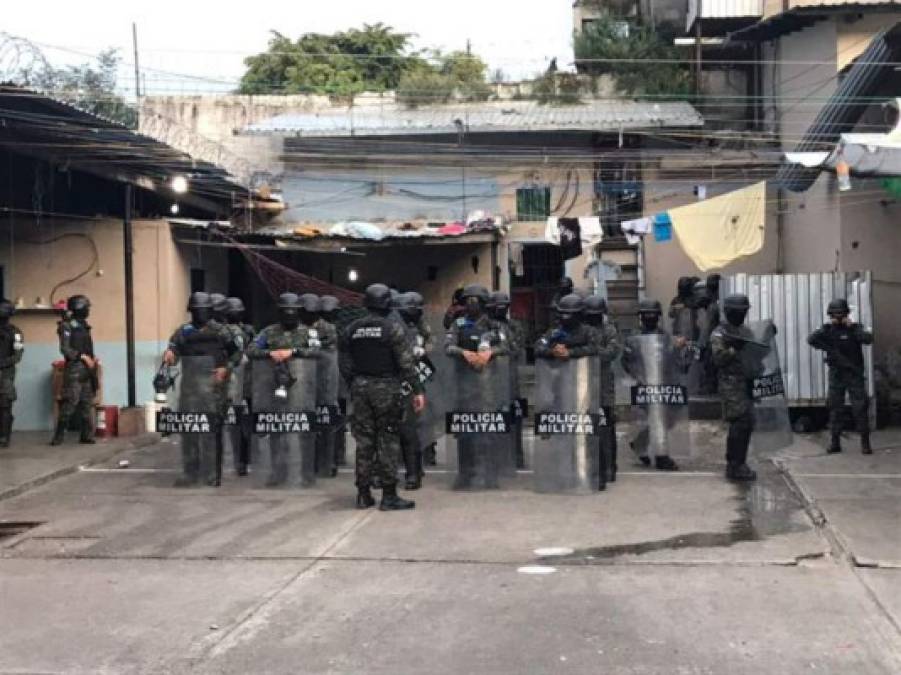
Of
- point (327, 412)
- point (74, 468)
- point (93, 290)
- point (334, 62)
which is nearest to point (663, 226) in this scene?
point (327, 412)

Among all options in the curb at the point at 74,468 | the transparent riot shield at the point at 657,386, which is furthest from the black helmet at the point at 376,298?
the curb at the point at 74,468

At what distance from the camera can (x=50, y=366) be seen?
14352 mm

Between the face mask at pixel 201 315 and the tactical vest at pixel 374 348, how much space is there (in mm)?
2143

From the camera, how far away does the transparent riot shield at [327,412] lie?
32.9 feet

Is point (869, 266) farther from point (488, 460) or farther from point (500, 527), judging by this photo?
point (500, 527)

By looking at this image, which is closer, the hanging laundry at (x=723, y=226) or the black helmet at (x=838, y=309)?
the black helmet at (x=838, y=309)

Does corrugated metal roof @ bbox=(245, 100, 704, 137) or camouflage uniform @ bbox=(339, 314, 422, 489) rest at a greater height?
corrugated metal roof @ bbox=(245, 100, 704, 137)

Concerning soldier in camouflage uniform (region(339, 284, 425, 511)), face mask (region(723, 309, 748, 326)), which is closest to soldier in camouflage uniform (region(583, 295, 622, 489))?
face mask (region(723, 309, 748, 326))

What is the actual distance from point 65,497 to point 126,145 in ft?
14.9

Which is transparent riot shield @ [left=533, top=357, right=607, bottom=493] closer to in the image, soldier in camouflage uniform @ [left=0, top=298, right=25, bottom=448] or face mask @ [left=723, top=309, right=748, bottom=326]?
face mask @ [left=723, top=309, right=748, bottom=326]

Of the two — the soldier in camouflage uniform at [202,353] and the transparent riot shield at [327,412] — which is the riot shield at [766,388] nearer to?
the transparent riot shield at [327,412]

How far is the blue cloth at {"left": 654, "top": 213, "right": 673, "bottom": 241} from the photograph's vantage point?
53.9 ft

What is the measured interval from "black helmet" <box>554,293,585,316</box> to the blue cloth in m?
7.59

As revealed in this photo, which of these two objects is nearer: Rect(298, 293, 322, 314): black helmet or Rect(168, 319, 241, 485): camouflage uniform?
Rect(168, 319, 241, 485): camouflage uniform
